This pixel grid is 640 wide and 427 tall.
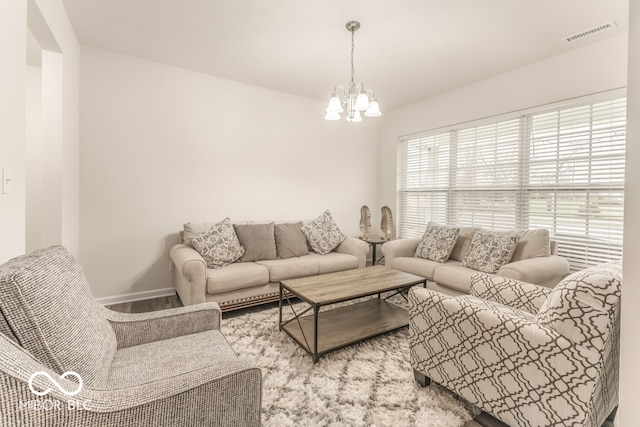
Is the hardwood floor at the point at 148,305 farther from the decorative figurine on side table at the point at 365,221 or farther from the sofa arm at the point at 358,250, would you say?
the decorative figurine on side table at the point at 365,221

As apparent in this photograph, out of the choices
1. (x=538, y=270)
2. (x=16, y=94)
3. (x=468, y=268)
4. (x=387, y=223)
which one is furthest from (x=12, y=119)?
(x=387, y=223)

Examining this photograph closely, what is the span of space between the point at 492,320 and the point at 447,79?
317 cm

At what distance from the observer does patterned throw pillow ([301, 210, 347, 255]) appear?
3.79 meters

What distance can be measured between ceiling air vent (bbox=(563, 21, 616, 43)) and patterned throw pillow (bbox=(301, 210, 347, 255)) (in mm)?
3043

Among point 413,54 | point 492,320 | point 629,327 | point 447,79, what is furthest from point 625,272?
point 447,79

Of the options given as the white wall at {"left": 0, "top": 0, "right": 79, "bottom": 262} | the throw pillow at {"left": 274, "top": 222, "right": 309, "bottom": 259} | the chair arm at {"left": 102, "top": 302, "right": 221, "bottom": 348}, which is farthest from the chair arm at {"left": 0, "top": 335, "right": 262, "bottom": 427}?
the throw pillow at {"left": 274, "top": 222, "right": 309, "bottom": 259}

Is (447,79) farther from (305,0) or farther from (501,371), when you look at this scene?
(501,371)

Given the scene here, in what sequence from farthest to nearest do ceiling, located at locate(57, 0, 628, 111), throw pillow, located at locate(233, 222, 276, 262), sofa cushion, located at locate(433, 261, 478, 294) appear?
1. throw pillow, located at locate(233, 222, 276, 262)
2. sofa cushion, located at locate(433, 261, 478, 294)
3. ceiling, located at locate(57, 0, 628, 111)

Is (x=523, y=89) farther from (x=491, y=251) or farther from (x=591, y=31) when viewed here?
(x=491, y=251)

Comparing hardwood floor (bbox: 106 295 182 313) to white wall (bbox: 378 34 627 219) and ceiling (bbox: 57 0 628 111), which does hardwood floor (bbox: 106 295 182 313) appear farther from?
white wall (bbox: 378 34 627 219)

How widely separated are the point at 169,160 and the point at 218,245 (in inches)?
47.7

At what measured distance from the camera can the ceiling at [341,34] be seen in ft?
7.53

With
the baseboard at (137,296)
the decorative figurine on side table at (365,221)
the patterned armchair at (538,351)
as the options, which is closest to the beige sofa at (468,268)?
the decorative figurine on side table at (365,221)

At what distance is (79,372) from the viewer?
96 centimetres
